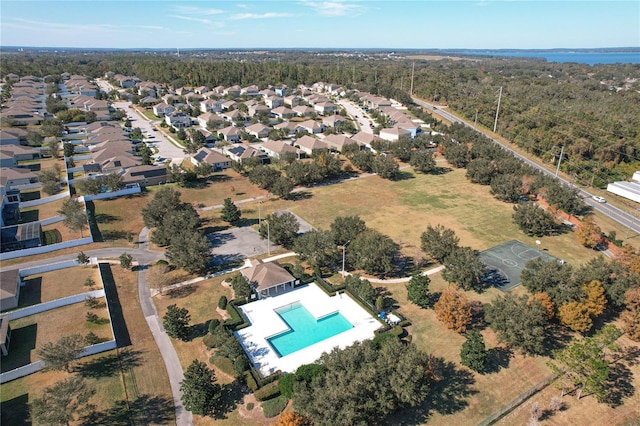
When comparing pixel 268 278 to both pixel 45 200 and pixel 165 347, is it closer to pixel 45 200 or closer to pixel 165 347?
pixel 165 347

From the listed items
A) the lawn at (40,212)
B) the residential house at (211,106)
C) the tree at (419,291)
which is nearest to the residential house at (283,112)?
the residential house at (211,106)

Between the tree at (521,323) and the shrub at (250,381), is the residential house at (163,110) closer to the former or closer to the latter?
the shrub at (250,381)

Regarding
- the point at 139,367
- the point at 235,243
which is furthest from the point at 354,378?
the point at 235,243

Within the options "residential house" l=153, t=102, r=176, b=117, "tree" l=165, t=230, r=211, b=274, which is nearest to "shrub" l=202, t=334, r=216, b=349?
"tree" l=165, t=230, r=211, b=274

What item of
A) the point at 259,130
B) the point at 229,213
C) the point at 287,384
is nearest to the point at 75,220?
the point at 229,213

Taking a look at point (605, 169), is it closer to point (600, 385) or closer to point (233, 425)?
point (600, 385)
